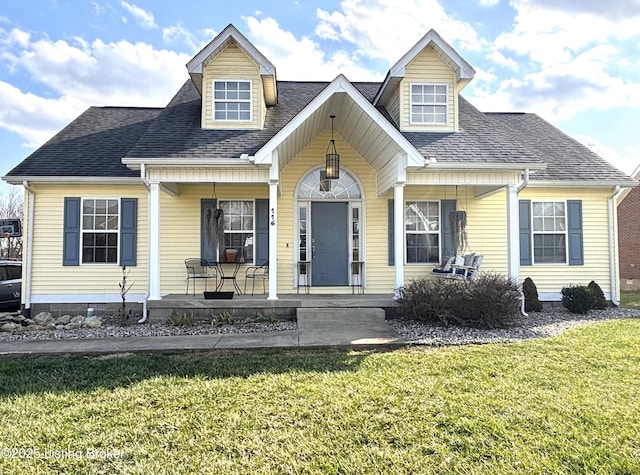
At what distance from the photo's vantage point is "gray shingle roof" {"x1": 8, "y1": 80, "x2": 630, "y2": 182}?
7922mm

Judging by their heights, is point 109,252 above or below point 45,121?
below

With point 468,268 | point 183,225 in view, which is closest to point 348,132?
point 468,268

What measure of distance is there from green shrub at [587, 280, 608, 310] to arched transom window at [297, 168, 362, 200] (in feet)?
19.0

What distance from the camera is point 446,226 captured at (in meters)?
9.40

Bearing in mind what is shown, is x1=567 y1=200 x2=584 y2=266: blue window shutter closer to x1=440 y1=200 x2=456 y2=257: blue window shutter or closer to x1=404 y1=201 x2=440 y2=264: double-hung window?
x1=440 y1=200 x2=456 y2=257: blue window shutter

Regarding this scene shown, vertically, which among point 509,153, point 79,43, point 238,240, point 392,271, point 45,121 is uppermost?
point 45,121

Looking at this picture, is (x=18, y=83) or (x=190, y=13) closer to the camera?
(x=190, y=13)

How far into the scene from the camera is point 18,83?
1662cm

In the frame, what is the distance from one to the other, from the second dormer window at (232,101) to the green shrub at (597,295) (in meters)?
→ 8.84

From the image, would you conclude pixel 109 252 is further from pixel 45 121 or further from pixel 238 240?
pixel 45 121

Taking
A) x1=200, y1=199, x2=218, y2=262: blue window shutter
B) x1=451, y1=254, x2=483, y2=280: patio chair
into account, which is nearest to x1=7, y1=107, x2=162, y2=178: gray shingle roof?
x1=200, y1=199, x2=218, y2=262: blue window shutter

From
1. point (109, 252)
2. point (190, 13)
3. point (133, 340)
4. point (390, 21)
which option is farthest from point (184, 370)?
point (390, 21)

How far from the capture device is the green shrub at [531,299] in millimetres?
8633

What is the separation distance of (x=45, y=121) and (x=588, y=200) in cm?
2919
